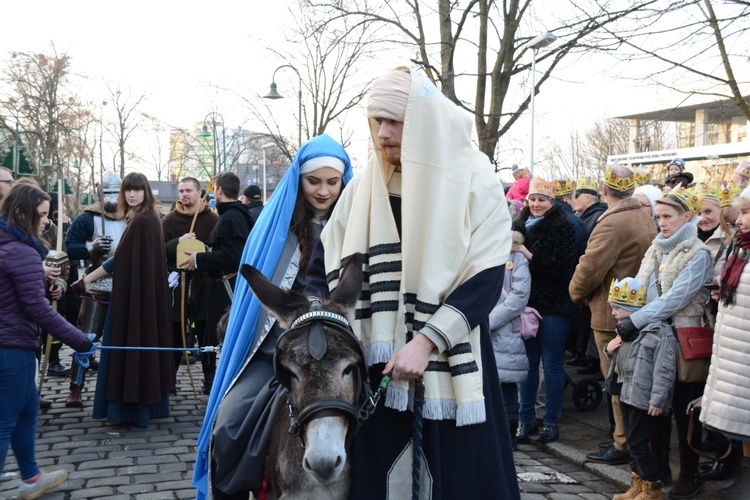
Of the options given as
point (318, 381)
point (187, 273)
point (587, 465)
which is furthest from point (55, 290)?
point (318, 381)

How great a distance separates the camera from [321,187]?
14.0 ft

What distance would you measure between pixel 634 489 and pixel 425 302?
3.52 m

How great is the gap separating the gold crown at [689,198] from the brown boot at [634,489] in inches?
77.7

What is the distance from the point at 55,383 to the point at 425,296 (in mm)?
8338

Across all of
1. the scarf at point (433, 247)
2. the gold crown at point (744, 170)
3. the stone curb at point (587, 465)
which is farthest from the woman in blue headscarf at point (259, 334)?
the gold crown at point (744, 170)

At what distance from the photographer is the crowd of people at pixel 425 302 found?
298 centimetres

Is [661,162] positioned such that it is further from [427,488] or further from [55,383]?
[427,488]

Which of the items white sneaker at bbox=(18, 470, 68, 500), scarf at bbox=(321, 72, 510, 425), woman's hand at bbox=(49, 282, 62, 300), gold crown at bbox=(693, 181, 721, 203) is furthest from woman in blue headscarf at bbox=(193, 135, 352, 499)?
woman's hand at bbox=(49, 282, 62, 300)

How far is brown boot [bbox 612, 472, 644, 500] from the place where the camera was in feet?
18.2

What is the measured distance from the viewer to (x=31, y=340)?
18.6ft

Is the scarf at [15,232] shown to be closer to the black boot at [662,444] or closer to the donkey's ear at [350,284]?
the donkey's ear at [350,284]

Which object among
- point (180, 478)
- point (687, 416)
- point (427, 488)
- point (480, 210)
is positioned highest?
point (480, 210)

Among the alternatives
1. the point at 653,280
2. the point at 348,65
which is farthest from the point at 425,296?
the point at 348,65

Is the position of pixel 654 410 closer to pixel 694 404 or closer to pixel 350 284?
pixel 694 404
